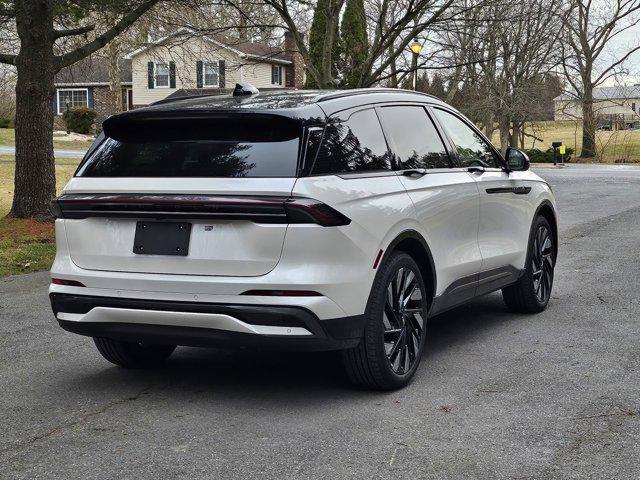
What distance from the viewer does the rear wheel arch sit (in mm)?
5430

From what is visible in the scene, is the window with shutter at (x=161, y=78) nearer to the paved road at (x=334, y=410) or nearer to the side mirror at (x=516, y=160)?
the paved road at (x=334, y=410)

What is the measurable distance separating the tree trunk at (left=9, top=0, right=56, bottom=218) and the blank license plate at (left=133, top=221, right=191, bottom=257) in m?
9.96

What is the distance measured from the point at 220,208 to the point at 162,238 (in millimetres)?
409

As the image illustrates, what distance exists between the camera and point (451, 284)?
245 inches

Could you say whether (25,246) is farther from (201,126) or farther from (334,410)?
(334,410)

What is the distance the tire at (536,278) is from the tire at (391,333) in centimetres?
213

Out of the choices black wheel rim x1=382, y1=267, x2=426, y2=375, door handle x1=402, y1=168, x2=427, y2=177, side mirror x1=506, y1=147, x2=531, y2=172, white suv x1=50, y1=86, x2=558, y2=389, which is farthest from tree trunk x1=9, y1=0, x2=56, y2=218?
black wheel rim x1=382, y1=267, x2=426, y2=375

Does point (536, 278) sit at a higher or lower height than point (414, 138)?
lower

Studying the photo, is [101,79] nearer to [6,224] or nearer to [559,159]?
[559,159]

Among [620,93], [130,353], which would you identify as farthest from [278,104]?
[620,93]

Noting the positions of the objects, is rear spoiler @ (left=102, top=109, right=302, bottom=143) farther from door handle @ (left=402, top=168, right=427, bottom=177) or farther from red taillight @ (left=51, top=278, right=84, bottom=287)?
door handle @ (left=402, top=168, right=427, bottom=177)

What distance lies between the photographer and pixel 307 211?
4773 mm

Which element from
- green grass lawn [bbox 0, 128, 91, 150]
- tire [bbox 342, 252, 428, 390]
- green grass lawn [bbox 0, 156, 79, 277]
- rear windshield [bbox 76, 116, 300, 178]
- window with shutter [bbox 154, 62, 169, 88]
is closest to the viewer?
rear windshield [bbox 76, 116, 300, 178]

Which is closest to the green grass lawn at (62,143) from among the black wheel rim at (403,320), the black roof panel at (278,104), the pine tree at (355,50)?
the pine tree at (355,50)
